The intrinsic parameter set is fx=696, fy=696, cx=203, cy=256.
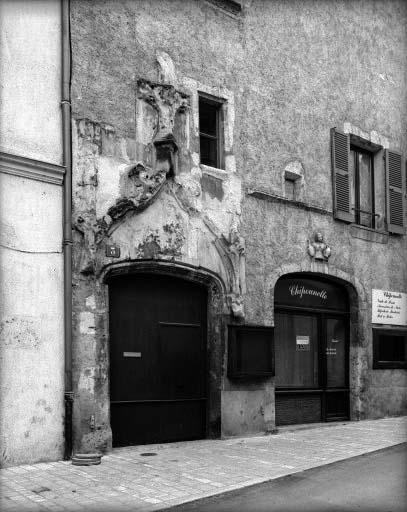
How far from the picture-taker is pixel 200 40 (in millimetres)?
10555

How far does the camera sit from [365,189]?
1367 centimetres

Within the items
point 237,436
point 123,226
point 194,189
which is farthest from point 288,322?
point 123,226

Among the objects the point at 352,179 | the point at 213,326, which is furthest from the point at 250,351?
the point at 352,179

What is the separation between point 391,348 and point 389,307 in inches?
31.7

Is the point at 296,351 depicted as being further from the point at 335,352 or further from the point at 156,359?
the point at 156,359

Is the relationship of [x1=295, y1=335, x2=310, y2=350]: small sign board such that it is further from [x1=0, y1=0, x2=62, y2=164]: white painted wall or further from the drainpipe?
[x1=0, y1=0, x2=62, y2=164]: white painted wall

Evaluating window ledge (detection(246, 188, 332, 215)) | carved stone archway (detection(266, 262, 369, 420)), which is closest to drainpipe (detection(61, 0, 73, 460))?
window ledge (detection(246, 188, 332, 215))

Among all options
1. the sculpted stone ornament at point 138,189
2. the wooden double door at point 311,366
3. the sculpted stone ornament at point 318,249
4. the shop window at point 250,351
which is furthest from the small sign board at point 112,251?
the sculpted stone ornament at point 318,249

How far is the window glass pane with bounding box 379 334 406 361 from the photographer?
13445 millimetres

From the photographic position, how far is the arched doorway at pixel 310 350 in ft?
38.3

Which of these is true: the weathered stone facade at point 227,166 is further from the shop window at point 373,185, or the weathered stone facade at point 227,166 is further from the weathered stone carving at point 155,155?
the shop window at point 373,185

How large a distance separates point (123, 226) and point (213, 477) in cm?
347

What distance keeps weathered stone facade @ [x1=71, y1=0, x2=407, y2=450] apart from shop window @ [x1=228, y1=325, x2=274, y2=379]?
183 mm

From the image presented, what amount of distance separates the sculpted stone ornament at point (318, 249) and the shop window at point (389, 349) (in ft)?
7.03
